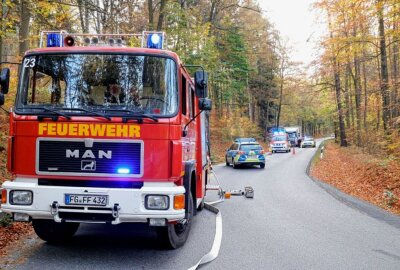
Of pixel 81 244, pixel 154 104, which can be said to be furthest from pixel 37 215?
pixel 154 104

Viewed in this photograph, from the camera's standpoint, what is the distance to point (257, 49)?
4741cm

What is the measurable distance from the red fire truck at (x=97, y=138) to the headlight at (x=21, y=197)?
0.04ft

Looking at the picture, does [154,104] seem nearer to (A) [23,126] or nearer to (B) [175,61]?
(B) [175,61]

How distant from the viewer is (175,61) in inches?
236

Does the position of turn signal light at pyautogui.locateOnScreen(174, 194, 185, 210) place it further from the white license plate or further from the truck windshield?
the truck windshield

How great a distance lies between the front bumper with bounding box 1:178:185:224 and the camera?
5324 mm

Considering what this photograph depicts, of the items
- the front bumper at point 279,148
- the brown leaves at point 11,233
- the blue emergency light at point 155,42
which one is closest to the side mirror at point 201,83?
the blue emergency light at point 155,42

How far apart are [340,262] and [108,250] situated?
3427 millimetres

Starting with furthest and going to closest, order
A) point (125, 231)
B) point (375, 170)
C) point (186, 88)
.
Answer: point (375, 170), point (125, 231), point (186, 88)

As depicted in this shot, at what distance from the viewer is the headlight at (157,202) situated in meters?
5.35

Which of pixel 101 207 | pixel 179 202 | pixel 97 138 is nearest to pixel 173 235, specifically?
pixel 179 202

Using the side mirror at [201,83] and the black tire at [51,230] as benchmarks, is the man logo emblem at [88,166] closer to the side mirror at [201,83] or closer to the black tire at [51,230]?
the black tire at [51,230]

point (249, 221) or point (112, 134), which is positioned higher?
point (112, 134)

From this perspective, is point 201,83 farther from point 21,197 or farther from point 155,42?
point 21,197
